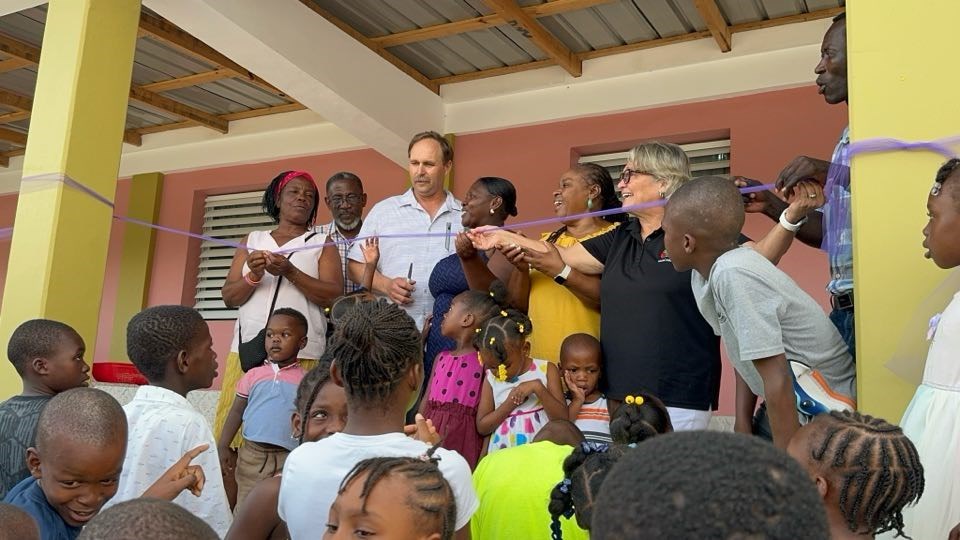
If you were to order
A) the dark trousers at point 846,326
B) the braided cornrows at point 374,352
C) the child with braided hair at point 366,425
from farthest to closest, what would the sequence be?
the dark trousers at point 846,326
the braided cornrows at point 374,352
the child with braided hair at point 366,425

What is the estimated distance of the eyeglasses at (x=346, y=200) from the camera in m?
5.09

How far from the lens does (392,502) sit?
176 centimetres

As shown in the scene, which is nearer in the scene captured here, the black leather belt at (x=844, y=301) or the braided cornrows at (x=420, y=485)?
the braided cornrows at (x=420, y=485)

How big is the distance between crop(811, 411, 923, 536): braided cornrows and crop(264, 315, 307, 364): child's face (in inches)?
111

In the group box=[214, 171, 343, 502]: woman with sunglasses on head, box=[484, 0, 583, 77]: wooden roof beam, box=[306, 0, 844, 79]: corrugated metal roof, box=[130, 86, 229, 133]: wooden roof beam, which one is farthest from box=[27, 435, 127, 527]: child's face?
box=[130, 86, 229, 133]: wooden roof beam

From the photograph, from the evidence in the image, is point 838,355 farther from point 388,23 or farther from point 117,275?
point 117,275

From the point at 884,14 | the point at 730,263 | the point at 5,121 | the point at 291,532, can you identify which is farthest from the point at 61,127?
the point at 5,121

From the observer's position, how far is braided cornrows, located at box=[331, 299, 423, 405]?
7.18ft

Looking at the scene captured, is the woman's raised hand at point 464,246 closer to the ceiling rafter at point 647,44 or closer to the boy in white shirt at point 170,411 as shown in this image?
the boy in white shirt at point 170,411

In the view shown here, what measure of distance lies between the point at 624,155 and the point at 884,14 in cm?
433

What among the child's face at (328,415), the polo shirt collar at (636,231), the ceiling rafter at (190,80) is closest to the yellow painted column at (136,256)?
the ceiling rafter at (190,80)

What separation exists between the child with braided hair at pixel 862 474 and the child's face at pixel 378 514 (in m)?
0.83


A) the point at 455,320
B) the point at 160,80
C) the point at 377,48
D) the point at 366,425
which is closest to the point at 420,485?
the point at 366,425

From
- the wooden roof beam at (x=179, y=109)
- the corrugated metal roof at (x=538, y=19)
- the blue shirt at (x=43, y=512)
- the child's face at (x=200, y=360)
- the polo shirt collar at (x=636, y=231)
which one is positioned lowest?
the blue shirt at (x=43, y=512)
